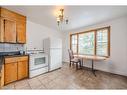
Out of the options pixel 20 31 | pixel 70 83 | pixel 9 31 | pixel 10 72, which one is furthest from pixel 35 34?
pixel 70 83

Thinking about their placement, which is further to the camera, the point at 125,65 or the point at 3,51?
the point at 125,65

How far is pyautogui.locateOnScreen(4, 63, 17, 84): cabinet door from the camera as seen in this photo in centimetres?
277

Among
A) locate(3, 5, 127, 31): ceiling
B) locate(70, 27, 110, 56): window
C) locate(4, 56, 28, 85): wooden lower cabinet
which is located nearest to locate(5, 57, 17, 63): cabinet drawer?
locate(4, 56, 28, 85): wooden lower cabinet

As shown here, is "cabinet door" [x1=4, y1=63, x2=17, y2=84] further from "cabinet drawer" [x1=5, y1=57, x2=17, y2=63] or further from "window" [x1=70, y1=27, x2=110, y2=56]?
"window" [x1=70, y1=27, x2=110, y2=56]

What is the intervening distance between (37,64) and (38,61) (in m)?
0.14

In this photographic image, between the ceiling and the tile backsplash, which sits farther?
the tile backsplash

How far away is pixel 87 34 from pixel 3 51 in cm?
420

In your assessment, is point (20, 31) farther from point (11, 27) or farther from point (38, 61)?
point (38, 61)

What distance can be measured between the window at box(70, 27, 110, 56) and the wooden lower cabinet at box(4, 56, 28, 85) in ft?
11.2

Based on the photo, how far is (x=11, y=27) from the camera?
10.4 ft

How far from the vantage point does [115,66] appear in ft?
13.1

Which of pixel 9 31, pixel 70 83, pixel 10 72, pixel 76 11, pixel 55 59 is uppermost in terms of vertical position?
pixel 76 11
